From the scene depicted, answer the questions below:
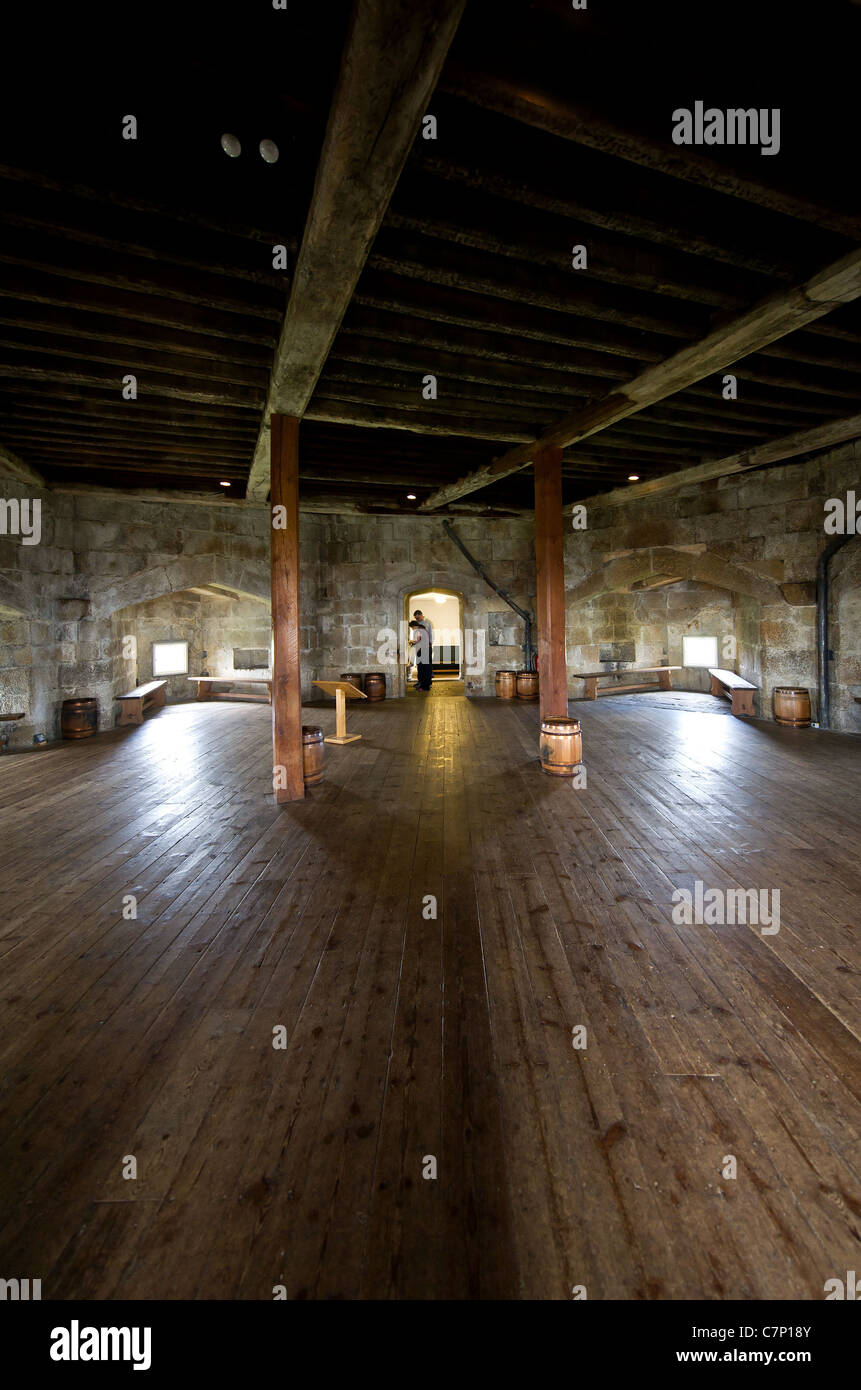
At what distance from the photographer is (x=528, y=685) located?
9.92 meters

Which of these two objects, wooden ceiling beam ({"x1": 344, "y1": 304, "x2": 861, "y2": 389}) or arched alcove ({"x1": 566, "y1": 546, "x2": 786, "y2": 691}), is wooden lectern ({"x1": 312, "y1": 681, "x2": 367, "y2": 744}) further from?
arched alcove ({"x1": 566, "y1": 546, "x2": 786, "y2": 691})

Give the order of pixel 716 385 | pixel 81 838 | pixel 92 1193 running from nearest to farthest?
pixel 92 1193
pixel 81 838
pixel 716 385

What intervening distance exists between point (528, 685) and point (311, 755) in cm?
568

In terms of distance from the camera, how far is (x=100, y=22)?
6.44 ft

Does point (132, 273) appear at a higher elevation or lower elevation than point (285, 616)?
higher

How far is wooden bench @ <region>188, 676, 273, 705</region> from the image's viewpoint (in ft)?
34.6

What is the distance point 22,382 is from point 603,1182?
5991 mm

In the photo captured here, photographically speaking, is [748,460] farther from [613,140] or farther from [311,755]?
[311,755]

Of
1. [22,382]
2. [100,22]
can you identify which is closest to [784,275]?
[100,22]

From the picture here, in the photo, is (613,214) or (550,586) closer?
(613,214)

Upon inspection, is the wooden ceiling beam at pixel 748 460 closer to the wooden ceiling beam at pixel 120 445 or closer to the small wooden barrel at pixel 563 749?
the small wooden barrel at pixel 563 749

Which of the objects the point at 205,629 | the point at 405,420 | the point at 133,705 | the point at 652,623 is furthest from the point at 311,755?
the point at 652,623

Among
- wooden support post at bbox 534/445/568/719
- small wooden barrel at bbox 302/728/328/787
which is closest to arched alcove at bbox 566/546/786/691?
wooden support post at bbox 534/445/568/719
